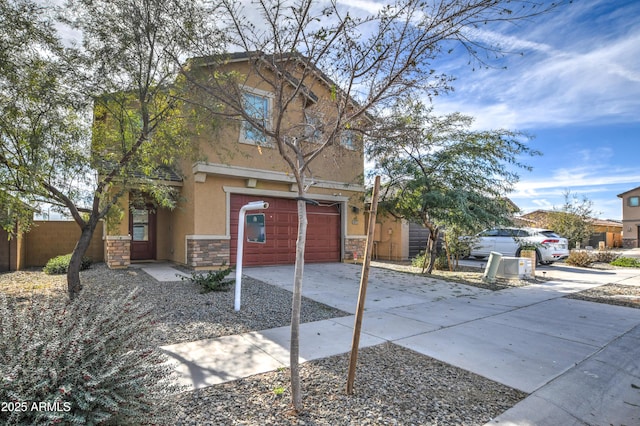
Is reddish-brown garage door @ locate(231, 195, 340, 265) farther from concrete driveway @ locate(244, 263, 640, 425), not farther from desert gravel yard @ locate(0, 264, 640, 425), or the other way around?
desert gravel yard @ locate(0, 264, 640, 425)

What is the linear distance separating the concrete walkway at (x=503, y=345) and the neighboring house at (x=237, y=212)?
139 inches

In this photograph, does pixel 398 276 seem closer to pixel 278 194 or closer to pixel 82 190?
pixel 278 194

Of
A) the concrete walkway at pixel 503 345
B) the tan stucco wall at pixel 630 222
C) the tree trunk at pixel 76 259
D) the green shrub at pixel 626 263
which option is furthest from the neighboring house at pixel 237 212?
the tan stucco wall at pixel 630 222

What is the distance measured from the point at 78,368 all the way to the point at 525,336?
5.40 meters

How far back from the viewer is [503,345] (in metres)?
4.59

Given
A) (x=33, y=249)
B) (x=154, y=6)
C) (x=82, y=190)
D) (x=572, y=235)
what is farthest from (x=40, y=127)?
(x=572, y=235)

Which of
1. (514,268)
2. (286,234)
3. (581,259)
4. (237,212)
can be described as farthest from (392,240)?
(237,212)

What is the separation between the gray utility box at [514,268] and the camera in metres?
10.6

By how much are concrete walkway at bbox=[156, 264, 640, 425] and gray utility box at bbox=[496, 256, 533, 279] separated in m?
2.42

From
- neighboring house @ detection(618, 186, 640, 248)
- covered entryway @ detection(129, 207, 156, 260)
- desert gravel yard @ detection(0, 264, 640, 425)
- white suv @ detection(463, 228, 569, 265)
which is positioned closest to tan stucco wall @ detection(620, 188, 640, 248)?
neighboring house @ detection(618, 186, 640, 248)

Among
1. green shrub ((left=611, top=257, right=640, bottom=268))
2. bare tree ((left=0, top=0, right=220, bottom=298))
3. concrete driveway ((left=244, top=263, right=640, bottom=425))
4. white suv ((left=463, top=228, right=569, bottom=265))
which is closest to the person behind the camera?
concrete driveway ((left=244, top=263, right=640, bottom=425))

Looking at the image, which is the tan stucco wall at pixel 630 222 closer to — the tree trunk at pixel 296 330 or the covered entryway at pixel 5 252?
the tree trunk at pixel 296 330

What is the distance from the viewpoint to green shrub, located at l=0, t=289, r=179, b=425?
6.24ft

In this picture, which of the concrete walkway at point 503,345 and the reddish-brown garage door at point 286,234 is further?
the reddish-brown garage door at point 286,234
